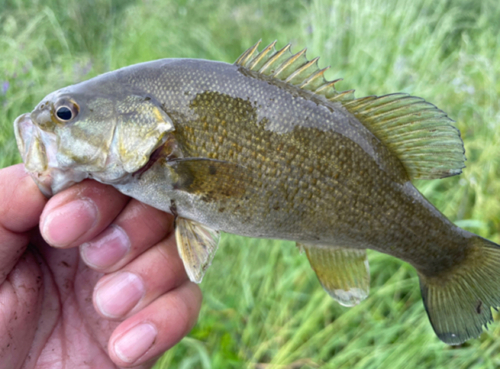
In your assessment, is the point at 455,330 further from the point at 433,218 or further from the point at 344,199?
the point at 344,199

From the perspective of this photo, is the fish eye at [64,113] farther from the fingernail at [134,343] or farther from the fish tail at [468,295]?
the fish tail at [468,295]

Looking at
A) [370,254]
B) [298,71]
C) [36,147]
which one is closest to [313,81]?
[298,71]

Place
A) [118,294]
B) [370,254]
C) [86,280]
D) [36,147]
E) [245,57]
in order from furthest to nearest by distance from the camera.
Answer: [370,254] → [86,280] → [118,294] → [245,57] → [36,147]

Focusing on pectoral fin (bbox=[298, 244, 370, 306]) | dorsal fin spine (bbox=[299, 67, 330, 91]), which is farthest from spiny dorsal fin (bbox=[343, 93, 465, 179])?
pectoral fin (bbox=[298, 244, 370, 306])

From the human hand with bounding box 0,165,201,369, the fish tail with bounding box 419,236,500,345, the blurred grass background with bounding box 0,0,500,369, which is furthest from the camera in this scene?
the blurred grass background with bounding box 0,0,500,369

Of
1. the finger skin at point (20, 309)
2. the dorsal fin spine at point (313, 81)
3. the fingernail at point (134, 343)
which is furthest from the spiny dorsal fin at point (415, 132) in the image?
the finger skin at point (20, 309)

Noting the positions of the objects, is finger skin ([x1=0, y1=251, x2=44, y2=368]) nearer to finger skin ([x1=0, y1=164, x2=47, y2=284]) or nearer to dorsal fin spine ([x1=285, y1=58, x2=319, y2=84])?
finger skin ([x1=0, y1=164, x2=47, y2=284])

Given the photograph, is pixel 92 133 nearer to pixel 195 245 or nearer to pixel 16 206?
pixel 16 206
